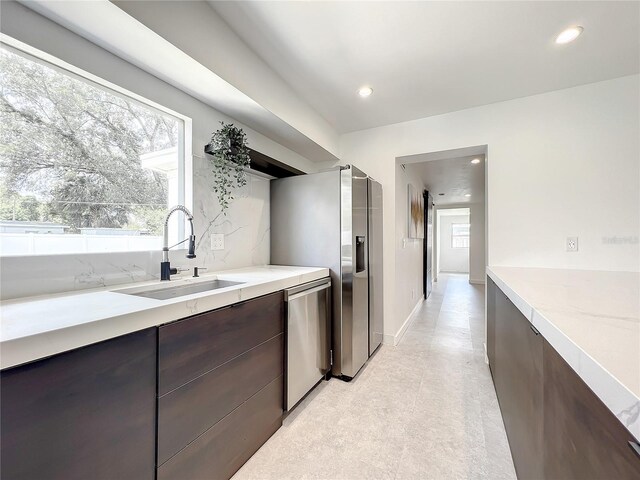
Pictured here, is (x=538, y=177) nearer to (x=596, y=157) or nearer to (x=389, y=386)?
(x=596, y=157)

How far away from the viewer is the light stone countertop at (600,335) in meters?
0.44

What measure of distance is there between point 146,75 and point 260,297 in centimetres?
150

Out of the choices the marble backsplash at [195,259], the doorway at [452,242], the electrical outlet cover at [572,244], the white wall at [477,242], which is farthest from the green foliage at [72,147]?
the doorway at [452,242]

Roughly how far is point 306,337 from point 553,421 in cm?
135

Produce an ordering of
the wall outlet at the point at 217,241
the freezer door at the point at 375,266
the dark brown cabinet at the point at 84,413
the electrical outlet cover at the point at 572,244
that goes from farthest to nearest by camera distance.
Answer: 1. the freezer door at the point at 375,266
2. the electrical outlet cover at the point at 572,244
3. the wall outlet at the point at 217,241
4. the dark brown cabinet at the point at 84,413

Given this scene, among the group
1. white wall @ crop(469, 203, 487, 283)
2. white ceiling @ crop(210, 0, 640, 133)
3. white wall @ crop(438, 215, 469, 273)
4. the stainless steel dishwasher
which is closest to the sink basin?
the stainless steel dishwasher

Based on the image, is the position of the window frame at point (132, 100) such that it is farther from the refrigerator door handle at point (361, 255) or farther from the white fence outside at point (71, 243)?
the refrigerator door handle at point (361, 255)

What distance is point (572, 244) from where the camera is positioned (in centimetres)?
223

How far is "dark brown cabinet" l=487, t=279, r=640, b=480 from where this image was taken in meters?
0.52

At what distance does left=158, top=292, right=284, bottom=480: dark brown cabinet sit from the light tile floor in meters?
0.20

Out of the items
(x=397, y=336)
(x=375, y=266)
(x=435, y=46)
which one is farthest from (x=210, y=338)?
(x=397, y=336)

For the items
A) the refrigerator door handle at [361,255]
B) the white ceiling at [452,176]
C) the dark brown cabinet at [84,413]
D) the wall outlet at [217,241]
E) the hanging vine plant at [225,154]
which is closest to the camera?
the dark brown cabinet at [84,413]

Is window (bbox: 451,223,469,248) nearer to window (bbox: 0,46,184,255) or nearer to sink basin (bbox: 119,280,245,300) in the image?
sink basin (bbox: 119,280,245,300)

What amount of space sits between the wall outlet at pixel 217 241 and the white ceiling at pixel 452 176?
2208 millimetres
